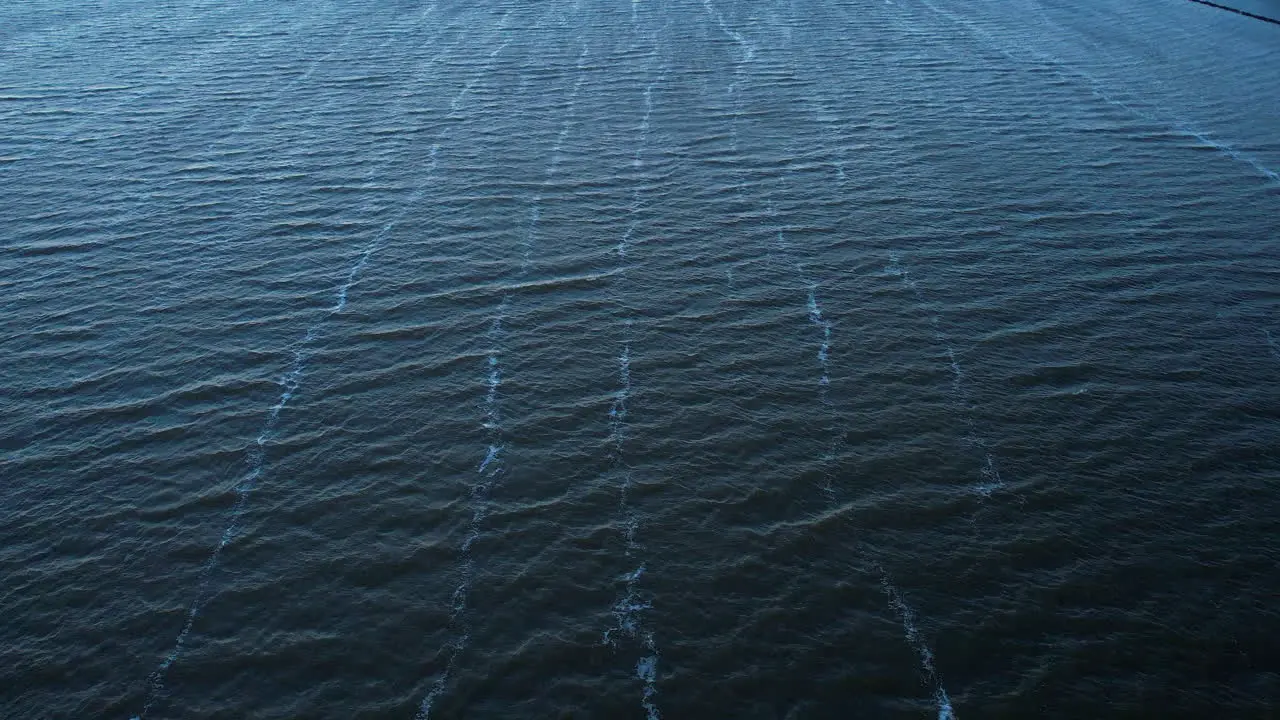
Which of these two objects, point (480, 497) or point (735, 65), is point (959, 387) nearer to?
point (480, 497)

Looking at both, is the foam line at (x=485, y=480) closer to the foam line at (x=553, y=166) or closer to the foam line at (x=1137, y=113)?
the foam line at (x=553, y=166)

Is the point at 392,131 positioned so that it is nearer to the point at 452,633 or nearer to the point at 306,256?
the point at 306,256

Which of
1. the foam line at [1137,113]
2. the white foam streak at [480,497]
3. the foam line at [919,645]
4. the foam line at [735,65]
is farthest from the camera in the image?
the foam line at [735,65]

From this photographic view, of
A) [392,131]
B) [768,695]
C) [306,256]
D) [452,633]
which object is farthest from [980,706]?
[392,131]

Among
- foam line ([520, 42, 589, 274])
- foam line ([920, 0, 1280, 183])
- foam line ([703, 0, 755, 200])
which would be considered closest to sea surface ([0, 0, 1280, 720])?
foam line ([520, 42, 589, 274])

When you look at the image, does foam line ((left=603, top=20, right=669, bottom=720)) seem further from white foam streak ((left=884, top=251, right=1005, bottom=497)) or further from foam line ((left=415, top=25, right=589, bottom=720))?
white foam streak ((left=884, top=251, right=1005, bottom=497))

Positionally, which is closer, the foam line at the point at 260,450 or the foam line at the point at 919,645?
the foam line at the point at 919,645

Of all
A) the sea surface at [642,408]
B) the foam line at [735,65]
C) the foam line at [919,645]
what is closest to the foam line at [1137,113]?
the sea surface at [642,408]
